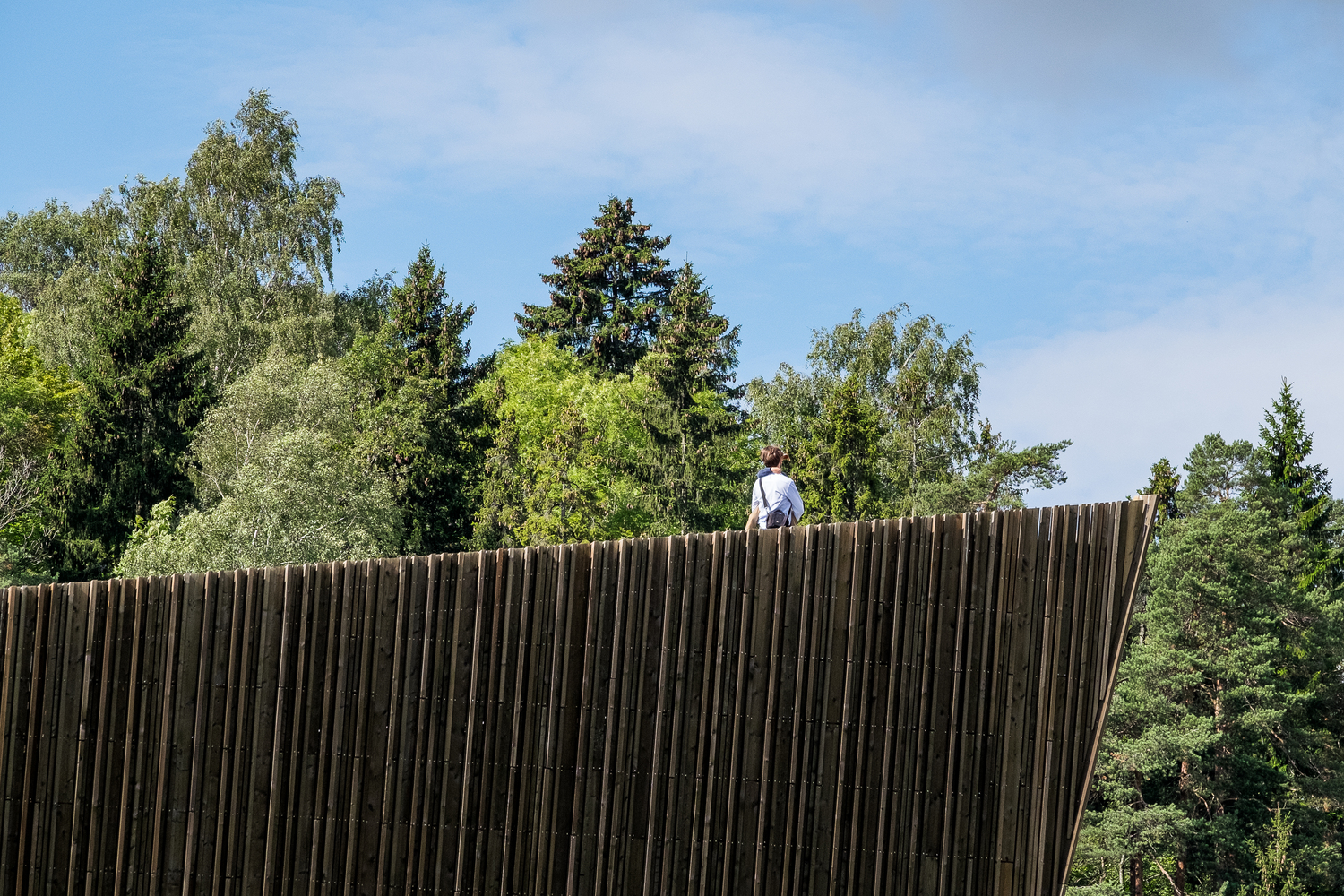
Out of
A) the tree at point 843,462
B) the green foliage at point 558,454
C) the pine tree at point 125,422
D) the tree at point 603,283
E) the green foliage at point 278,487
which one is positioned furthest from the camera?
the tree at point 603,283

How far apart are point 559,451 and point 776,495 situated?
26.7 metres

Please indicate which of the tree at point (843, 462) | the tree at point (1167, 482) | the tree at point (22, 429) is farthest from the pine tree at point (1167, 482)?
the tree at point (22, 429)

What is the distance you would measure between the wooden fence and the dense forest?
17545 millimetres

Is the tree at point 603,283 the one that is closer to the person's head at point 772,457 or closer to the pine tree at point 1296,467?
the pine tree at point 1296,467

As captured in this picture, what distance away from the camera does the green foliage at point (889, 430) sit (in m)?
33.8

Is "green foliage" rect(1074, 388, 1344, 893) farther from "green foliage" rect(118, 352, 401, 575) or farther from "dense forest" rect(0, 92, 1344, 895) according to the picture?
"green foliage" rect(118, 352, 401, 575)

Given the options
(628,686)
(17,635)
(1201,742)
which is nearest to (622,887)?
(628,686)

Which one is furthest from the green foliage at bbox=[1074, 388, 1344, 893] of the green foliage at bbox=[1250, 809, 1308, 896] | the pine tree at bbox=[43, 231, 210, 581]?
the pine tree at bbox=[43, 231, 210, 581]

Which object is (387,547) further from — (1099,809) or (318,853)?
(318,853)

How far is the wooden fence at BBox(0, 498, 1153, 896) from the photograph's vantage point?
6.52 metres

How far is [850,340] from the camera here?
135ft

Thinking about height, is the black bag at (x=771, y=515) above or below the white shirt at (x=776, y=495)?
below

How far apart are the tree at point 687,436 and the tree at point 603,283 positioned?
6.73 meters

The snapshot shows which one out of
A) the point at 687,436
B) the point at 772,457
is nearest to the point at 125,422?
the point at 687,436
